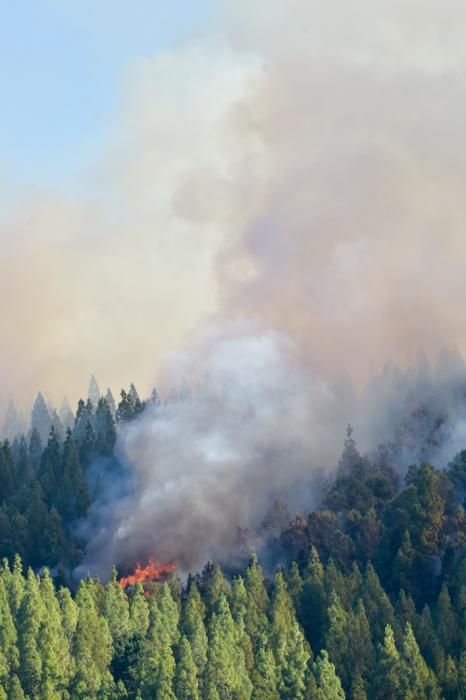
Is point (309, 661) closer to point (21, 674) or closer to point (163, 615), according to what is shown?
point (163, 615)

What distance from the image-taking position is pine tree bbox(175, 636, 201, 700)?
170250 mm

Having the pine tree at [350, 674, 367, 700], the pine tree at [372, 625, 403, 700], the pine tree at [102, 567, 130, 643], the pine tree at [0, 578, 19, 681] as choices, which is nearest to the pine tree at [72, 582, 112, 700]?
the pine tree at [102, 567, 130, 643]

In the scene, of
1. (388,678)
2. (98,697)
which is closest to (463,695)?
(388,678)

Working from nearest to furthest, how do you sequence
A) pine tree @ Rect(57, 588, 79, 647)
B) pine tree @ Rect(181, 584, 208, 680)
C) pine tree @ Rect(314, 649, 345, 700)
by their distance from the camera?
pine tree @ Rect(314, 649, 345, 700)
pine tree @ Rect(181, 584, 208, 680)
pine tree @ Rect(57, 588, 79, 647)

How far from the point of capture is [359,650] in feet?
621

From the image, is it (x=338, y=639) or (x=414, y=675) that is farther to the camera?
(x=338, y=639)

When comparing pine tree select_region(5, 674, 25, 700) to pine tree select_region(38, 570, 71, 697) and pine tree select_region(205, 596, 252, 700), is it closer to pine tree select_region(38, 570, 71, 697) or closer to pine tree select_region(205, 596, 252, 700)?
pine tree select_region(38, 570, 71, 697)

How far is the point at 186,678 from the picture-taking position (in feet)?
562

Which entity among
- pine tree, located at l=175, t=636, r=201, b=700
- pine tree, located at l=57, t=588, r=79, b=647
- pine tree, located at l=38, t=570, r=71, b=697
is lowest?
pine tree, located at l=175, t=636, r=201, b=700

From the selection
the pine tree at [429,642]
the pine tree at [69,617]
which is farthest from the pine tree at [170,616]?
the pine tree at [429,642]

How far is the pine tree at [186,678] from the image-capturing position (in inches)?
6703

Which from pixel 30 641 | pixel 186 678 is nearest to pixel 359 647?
pixel 186 678

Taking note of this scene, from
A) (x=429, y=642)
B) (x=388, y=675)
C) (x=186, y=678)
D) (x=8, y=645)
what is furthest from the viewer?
(x=429, y=642)

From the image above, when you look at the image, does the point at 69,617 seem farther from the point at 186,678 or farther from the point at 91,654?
the point at 186,678
